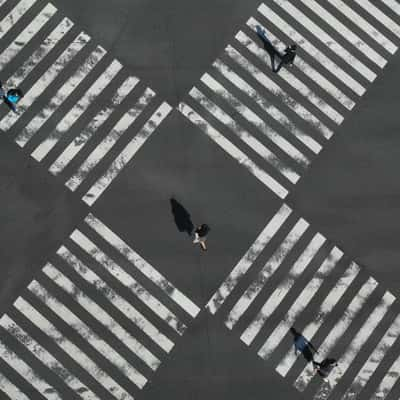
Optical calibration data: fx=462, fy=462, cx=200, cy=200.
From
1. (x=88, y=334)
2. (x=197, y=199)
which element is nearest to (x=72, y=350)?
(x=88, y=334)

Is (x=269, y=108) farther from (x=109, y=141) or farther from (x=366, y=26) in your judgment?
(x=109, y=141)

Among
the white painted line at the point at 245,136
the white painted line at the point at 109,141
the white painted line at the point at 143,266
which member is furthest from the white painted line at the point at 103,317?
the white painted line at the point at 245,136

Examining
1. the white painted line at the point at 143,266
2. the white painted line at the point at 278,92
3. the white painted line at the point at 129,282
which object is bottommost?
the white painted line at the point at 129,282

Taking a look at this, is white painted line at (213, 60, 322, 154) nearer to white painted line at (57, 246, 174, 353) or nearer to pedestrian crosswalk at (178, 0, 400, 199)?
pedestrian crosswalk at (178, 0, 400, 199)

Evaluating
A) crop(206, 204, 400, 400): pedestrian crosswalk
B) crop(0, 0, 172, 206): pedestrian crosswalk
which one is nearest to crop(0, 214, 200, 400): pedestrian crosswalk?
crop(206, 204, 400, 400): pedestrian crosswalk

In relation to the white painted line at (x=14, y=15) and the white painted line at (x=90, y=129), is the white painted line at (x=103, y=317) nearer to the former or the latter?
the white painted line at (x=90, y=129)
